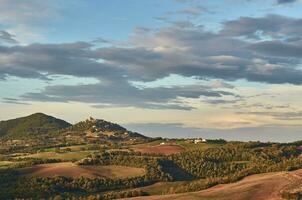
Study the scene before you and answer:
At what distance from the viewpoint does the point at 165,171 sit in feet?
600

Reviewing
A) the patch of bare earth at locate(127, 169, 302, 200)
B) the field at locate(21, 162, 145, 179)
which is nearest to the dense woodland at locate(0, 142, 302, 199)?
the field at locate(21, 162, 145, 179)

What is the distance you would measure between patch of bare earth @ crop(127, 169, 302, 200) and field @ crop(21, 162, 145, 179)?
7557 centimetres

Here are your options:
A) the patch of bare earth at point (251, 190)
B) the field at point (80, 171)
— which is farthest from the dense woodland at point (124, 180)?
the patch of bare earth at point (251, 190)

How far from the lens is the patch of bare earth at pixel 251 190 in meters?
78.8

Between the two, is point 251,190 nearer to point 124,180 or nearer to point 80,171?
point 124,180

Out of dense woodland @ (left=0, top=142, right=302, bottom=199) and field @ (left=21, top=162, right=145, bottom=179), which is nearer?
dense woodland @ (left=0, top=142, right=302, bottom=199)

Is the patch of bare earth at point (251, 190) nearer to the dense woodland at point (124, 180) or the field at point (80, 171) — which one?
the dense woodland at point (124, 180)

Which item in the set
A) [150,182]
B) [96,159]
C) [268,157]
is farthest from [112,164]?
[268,157]

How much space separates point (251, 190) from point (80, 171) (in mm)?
92503

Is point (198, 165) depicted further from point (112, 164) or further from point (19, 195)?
point (19, 195)

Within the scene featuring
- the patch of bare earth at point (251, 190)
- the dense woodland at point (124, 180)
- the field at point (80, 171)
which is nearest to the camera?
the patch of bare earth at point (251, 190)

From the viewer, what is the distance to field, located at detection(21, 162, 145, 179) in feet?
532

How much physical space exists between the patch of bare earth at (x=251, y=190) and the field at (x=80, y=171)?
7557 cm

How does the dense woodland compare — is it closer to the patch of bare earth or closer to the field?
the field
